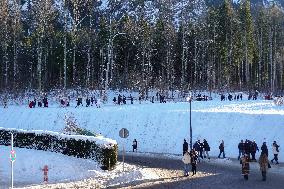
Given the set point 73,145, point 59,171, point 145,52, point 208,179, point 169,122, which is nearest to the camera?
point 208,179

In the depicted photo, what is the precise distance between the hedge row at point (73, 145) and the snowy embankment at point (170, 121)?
10.3m

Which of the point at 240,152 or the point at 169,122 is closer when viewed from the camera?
the point at 240,152

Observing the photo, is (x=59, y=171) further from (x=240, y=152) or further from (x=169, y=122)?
(x=169, y=122)

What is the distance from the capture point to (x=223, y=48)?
67375 millimetres

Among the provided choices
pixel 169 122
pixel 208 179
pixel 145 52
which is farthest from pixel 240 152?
pixel 145 52

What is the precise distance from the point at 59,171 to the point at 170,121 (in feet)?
53.3

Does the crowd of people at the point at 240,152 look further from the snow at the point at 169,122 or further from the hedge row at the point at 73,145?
the hedge row at the point at 73,145

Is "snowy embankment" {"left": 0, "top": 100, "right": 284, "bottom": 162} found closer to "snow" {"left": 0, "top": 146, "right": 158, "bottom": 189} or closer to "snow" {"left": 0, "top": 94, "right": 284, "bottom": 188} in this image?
"snow" {"left": 0, "top": 94, "right": 284, "bottom": 188}

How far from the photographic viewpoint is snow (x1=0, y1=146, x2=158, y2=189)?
22266 millimetres

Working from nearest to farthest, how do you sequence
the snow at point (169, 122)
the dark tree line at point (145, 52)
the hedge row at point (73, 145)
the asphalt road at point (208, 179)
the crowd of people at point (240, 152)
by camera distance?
the asphalt road at point (208, 179) → the crowd of people at point (240, 152) → the hedge row at point (73, 145) → the snow at point (169, 122) → the dark tree line at point (145, 52)

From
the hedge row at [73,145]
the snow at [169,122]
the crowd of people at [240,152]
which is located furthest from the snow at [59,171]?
the crowd of people at [240,152]

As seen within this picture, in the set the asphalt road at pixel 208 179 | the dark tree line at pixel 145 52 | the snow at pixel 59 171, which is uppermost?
the dark tree line at pixel 145 52

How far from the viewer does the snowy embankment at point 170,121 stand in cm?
3475

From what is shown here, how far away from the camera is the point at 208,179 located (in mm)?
22922
